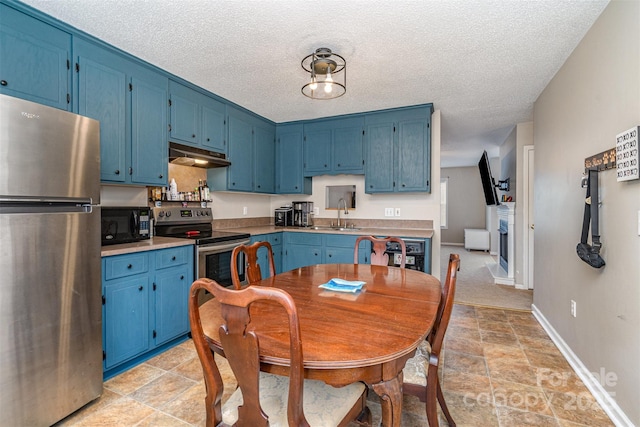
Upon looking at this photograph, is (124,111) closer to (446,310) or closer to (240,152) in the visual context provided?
(240,152)

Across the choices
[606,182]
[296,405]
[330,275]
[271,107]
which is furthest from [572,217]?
[271,107]

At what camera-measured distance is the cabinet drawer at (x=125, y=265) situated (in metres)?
2.17

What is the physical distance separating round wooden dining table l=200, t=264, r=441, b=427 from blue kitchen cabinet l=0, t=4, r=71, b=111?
1854 mm

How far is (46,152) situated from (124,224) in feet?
3.26

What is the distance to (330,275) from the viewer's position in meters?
2.06

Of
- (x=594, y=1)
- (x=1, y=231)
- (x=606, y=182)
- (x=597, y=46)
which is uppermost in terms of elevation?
(x=594, y=1)

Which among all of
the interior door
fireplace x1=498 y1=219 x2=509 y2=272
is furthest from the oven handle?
fireplace x1=498 y1=219 x2=509 y2=272

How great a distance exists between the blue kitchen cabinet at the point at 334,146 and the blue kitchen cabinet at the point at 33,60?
276cm

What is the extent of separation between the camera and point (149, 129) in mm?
2736

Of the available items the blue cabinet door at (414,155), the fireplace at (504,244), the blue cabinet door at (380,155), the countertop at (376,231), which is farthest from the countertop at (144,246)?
the fireplace at (504,244)

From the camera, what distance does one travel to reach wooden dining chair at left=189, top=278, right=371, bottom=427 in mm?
875

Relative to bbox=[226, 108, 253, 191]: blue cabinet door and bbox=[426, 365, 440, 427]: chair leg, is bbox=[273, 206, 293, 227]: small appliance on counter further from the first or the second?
bbox=[426, 365, 440, 427]: chair leg

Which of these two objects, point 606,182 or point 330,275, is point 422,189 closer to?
point 606,182

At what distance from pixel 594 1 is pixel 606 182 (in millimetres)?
1096
